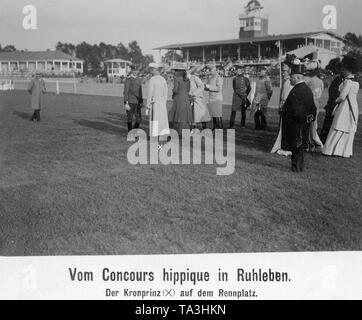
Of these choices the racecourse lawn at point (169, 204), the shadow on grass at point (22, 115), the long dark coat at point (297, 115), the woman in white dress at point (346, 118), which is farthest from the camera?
the shadow on grass at point (22, 115)

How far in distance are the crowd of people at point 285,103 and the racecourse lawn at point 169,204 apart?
1.57 ft

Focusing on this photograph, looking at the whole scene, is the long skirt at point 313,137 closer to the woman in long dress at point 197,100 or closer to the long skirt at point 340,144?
the long skirt at point 340,144

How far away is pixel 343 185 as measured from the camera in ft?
20.0

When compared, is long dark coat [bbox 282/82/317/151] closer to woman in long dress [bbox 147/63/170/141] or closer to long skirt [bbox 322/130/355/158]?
long skirt [bbox 322/130/355/158]

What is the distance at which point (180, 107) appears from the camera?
30.6 feet

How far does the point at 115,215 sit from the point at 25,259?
128cm

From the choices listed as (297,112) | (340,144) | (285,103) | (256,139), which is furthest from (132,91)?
(297,112)

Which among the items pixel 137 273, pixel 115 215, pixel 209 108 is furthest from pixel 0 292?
pixel 209 108

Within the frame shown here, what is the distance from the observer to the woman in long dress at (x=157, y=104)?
352 inches

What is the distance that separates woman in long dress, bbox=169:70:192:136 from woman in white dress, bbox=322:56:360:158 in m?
2.90

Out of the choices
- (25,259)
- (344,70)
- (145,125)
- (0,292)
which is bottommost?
(0,292)

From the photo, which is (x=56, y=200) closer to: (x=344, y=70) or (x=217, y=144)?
(x=217, y=144)

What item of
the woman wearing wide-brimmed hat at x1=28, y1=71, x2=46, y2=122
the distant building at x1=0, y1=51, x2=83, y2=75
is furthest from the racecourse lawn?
the woman wearing wide-brimmed hat at x1=28, y1=71, x2=46, y2=122

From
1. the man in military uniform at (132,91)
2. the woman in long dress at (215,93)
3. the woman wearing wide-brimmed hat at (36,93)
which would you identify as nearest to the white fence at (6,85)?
the woman wearing wide-brimmed hat at (36,93)
